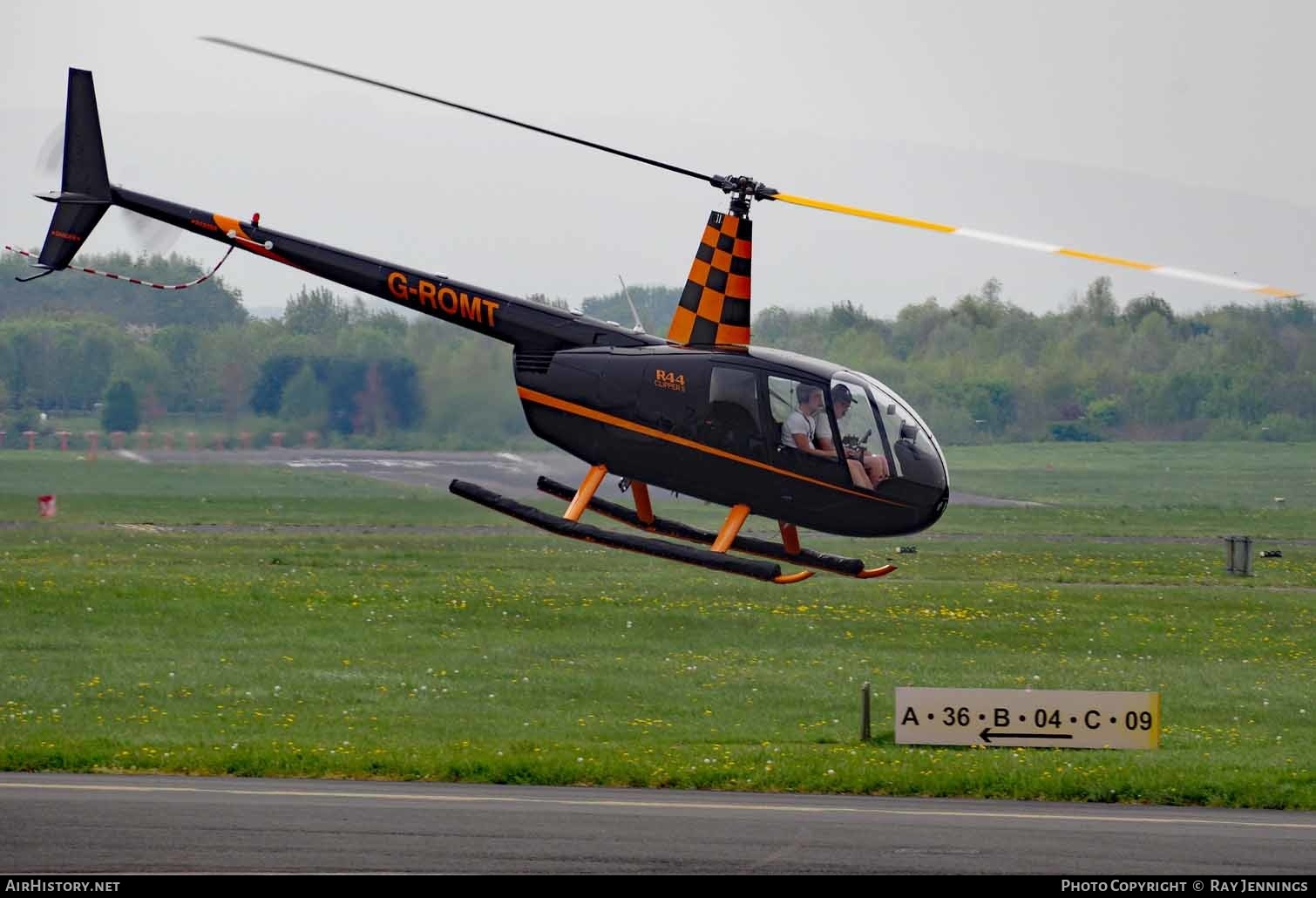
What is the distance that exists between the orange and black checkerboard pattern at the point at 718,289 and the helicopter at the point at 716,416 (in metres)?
0.01

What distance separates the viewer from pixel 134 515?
59938 mm

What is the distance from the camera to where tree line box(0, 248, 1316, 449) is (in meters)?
52.2

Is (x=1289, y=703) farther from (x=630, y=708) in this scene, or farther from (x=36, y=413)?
(x=36, y=413)

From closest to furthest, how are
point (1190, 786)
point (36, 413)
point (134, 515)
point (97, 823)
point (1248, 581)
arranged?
point (97, 823) < point (1190, 786) < point (1248, 581) < point (134, 515) < point (36, 413)

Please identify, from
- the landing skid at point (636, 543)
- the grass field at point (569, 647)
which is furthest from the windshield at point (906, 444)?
the grass field at point (569, 647)

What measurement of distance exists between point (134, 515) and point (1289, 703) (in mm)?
38970

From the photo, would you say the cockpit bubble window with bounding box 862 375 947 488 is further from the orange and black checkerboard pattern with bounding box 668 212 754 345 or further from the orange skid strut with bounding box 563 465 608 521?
the orange skid strut with bounding box 563 465 608 521

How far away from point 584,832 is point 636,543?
3879mm

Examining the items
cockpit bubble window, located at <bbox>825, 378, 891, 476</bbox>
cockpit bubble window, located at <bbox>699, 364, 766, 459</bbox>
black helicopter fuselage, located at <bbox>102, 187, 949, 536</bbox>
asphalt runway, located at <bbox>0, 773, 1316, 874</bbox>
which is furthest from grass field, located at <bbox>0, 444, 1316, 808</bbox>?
cockpit bubble window, located at <bbox>825, 378, 891, 476</bbox>

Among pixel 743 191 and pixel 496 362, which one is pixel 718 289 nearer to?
pixel 743 191

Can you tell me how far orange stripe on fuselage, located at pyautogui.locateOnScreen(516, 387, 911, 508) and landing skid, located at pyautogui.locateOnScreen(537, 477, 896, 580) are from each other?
2.12 feet

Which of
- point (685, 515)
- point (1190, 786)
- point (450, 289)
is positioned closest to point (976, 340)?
point (685, 515)

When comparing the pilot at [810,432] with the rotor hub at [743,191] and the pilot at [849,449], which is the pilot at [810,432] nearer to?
the pilot at [849,449]

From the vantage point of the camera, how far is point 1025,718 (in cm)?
2623
